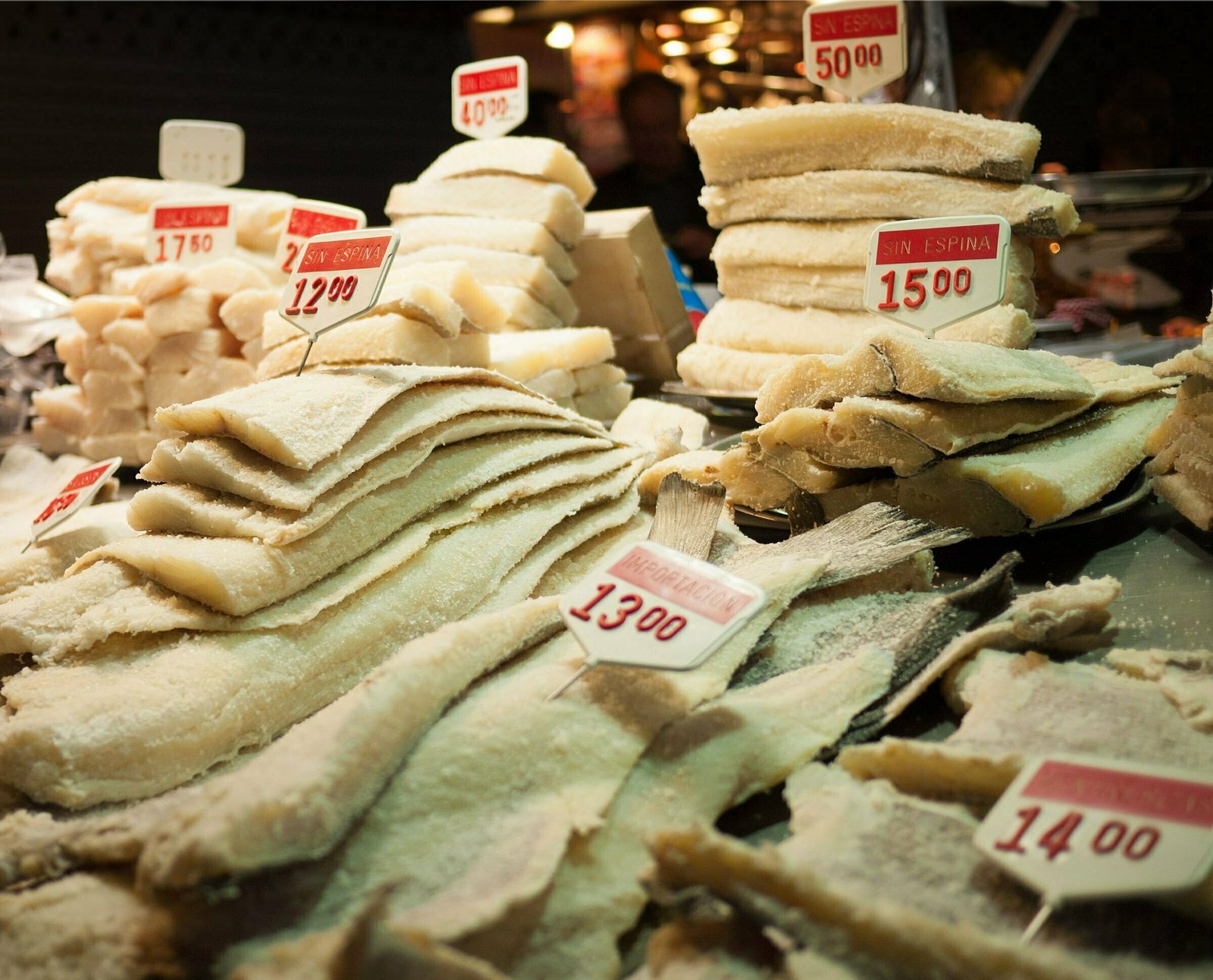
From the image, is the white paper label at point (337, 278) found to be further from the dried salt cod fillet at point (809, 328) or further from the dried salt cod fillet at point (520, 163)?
the dried salt cod fillet at point (520, 163)

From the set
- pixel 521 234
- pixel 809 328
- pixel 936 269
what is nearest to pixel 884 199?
pixel 809 328

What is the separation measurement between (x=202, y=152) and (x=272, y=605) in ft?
9.83

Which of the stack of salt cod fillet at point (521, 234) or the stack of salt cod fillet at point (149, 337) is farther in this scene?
the stack of salt cod fillet at point (521, 234)

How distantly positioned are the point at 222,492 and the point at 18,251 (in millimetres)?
4377

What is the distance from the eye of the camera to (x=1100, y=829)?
97cm

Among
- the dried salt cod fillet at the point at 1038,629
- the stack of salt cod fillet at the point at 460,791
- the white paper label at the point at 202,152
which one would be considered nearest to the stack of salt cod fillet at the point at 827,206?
the dried salt cod fillet at the point at 1038,629

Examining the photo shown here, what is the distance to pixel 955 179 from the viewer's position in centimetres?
270

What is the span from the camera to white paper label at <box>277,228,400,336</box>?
202 centimetres

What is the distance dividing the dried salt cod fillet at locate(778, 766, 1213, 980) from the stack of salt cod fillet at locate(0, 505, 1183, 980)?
0.13 m

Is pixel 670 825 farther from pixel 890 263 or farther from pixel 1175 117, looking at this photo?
pixel 1175 117

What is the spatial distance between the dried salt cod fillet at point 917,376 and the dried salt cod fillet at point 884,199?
67cm

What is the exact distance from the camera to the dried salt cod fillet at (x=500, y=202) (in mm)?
3283

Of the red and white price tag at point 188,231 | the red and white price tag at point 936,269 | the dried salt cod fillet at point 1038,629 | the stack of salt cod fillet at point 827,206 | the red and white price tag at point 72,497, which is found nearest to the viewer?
the dried salt cod fillet at point 1038,629

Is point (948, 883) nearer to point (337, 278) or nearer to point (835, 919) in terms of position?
point (835, 919)
